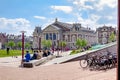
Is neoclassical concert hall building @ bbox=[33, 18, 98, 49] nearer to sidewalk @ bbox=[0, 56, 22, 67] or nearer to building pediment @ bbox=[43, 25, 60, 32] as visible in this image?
building pediment @ bbox=[43, 25, 60, 32]

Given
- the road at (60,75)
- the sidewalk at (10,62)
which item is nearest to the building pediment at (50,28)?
the sidewalk at (10,62)

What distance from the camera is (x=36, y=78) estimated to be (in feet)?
22.1

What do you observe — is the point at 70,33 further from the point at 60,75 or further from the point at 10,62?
the point at 60,75

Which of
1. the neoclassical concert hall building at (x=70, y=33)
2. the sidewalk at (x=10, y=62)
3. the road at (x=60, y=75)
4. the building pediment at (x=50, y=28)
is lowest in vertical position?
the sidewalk at (x=10, y=62)

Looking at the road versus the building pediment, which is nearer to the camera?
the road

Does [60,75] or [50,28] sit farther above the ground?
[50,28]

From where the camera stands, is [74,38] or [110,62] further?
[74,38]

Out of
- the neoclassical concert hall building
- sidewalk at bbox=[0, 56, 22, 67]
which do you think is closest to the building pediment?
the neoclassical concert hall building

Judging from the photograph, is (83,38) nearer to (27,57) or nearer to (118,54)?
(27,57)

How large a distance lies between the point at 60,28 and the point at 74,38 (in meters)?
3.00

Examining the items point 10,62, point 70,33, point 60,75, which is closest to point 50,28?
point 70,33

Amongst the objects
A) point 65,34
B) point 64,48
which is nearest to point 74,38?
point 65,34

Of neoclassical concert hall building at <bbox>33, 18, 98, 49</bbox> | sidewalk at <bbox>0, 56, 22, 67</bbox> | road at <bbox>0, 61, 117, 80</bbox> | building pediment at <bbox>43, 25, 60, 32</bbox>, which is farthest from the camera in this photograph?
building pediment at <bbox>43, 25, 60, 32</bbox>

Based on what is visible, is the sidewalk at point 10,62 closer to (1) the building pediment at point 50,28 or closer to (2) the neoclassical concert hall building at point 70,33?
(2) the neoclassical concert hall building at point 70,33
